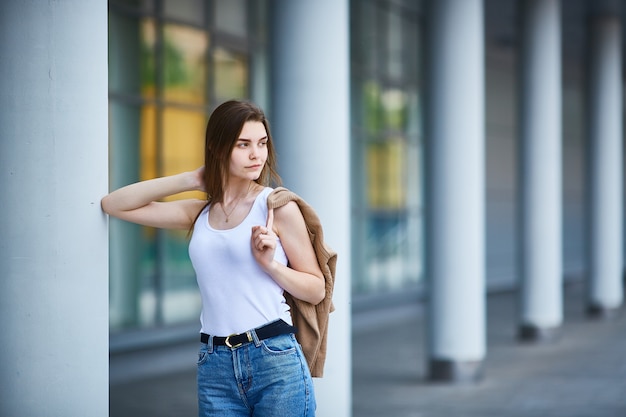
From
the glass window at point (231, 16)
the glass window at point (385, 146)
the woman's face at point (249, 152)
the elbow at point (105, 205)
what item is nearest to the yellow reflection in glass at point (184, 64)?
the glass window at point (231, 16)

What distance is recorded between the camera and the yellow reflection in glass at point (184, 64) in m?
12.4

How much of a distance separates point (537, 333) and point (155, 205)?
10772mm

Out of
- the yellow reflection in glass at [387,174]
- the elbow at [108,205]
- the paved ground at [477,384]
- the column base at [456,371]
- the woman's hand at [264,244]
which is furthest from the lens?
the yellow reflection in glass at [387,174]

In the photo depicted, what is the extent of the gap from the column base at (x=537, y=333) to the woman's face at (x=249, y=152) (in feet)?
35.7

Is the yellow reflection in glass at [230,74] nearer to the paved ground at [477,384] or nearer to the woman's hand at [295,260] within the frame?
the paved ground at [477,384]

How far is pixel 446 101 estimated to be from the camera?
1028 cm

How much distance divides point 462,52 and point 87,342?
24.0 ft

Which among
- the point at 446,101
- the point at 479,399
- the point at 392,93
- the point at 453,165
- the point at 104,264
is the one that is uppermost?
the point at 392,93

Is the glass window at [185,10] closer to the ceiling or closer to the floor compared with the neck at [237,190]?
closer to the ceiling

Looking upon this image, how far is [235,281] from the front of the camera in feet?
10.6

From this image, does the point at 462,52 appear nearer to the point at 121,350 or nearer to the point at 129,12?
the point at 129,12

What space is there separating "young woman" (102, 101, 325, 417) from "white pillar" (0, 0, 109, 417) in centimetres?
53

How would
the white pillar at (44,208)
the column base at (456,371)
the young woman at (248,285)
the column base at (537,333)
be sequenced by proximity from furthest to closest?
the column base at (537,333) → the column base at (456,371) → the white pillar at (44,208) → the young woman at (248,285)

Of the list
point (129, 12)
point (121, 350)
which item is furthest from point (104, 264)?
point (129, 12)
